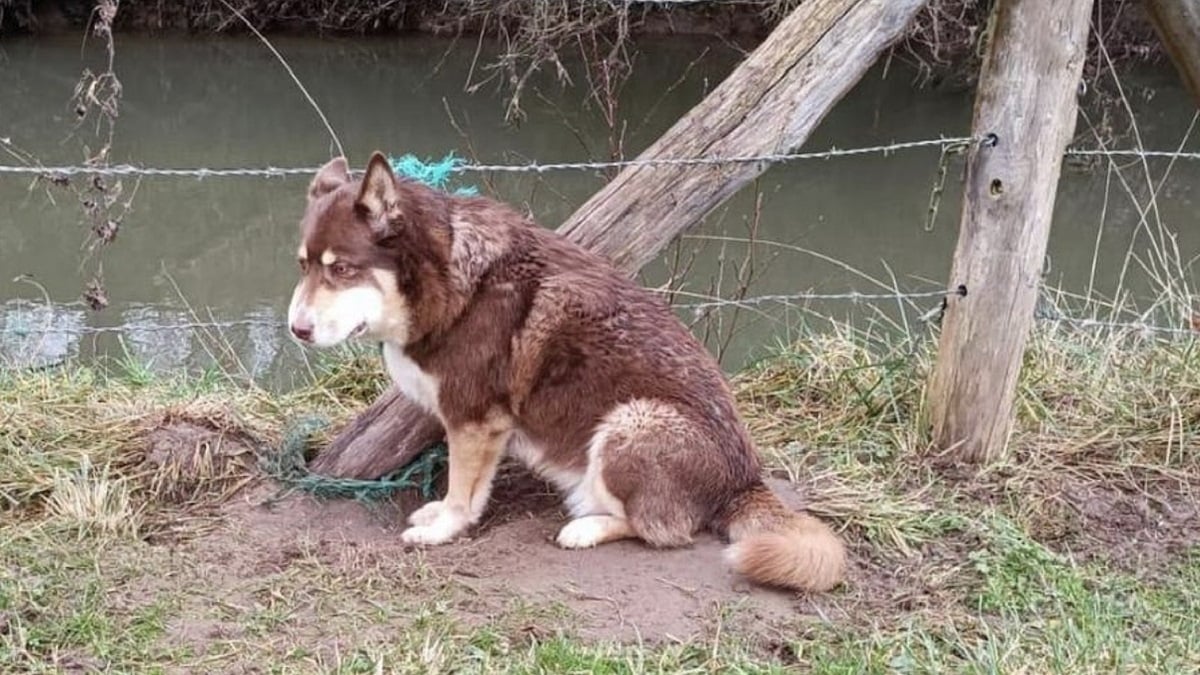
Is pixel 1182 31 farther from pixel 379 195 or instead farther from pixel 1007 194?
pixel 379 195

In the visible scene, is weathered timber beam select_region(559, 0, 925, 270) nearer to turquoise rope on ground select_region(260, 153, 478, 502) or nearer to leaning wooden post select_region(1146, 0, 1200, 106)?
turquoise rope on ground select_region(260, 153, 478, 502)

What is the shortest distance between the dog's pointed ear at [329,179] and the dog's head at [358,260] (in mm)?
113

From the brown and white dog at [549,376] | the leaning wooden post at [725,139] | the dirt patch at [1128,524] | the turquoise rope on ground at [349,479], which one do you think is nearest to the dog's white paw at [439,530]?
the brown and white dog at [549,376]

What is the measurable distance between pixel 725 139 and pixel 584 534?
138 cm

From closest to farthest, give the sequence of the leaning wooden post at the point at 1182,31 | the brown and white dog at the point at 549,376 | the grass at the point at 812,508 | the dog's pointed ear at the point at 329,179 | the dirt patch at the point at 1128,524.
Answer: the grass at the point at 812,508 → the brown and white dog at the point at 549,376 → the dog's pointed ear at the point at 329,179 → the dirt patch at the point at 1128,524 → the leaning wooden post at the point at 1182,31

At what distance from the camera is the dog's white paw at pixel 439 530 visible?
3.87 meters

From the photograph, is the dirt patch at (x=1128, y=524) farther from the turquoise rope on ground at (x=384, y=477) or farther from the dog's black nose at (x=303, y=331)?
the dog's black nose at (x=303, y=331)

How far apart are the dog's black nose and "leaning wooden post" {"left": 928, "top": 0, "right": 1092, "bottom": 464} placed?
2117mm

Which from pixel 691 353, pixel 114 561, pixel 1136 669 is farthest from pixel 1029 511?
pixel 114 561

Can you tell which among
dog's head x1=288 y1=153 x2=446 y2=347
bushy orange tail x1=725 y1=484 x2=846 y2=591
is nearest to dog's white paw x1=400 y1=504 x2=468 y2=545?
dog's head x1=288 y1=153 x2=446 y2=347

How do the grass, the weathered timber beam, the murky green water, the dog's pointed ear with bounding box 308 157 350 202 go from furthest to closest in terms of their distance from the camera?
1. the murky green water
2. the weathered timber beam
3. the dog's pointed ear with bounding box 308 157 350 202
4. the grass

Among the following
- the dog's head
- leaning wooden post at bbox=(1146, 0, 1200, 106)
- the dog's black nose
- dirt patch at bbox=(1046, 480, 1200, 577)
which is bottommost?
dirt patch at bbox=(1046, 480, 1200, 577)

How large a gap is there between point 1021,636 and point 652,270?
4.93 meters

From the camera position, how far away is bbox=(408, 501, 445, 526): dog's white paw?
3957 mm
